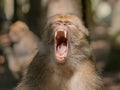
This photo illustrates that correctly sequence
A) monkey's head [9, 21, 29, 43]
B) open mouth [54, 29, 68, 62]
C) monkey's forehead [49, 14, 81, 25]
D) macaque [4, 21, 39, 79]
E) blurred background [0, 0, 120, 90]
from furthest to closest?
blurred background [0, 0, 120, 90] < monkey's head [9, 21, 29, 43] < macaque [4, 21, 39, 79] < monkey's forehead [49, 14, 81, 25] < open mouth [54, 29, 68, 62]

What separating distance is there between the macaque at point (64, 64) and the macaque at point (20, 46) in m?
1.80

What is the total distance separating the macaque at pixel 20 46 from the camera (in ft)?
22.9

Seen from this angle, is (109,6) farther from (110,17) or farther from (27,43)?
(27,43)

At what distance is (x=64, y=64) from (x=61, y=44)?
0.61ft

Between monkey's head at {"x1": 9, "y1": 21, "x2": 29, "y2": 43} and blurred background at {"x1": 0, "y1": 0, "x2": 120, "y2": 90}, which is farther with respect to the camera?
blurred background at {"x1": 0, "y1": 0, "x2": 120, "y2": 90}

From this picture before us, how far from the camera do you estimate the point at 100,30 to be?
389 inches

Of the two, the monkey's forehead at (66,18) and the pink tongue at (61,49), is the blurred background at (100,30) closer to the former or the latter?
the monkey's forehead at (66,18)

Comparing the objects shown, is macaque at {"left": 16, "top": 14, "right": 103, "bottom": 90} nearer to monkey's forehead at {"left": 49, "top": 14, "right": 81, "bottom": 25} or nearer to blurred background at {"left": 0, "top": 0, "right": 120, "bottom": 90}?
monkey's forehead at {"left": 49, "top": 14, "right": 81, "bottom": 25}

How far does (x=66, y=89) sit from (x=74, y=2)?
951 mm

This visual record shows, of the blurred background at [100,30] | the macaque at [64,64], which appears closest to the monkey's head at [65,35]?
the macaque at [64,64]

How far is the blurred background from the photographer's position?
27.3 feet

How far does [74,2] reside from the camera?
540 centimetres

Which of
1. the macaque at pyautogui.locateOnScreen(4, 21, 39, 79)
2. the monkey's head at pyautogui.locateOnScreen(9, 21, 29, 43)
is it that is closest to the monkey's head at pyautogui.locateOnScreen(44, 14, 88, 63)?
the macaque at pyautogui.locateOnScreen(4, 21, 39, 79)

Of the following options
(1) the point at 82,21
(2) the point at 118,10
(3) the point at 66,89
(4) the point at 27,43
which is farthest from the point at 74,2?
(2) the point at 118,10
